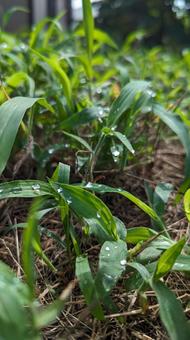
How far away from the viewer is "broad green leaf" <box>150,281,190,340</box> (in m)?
0.58

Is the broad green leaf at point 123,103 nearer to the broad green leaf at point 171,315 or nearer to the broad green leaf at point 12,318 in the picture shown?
the broad green leaf at point 171,315

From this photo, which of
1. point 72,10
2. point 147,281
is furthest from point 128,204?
point 72,10

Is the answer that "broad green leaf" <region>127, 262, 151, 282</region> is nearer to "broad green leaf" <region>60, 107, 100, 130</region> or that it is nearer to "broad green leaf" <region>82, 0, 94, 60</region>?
"broad green leaf" <region>60, 107, 100, 130</region>

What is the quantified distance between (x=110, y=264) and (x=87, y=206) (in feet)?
0.35

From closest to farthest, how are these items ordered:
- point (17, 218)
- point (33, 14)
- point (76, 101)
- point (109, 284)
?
point (109, 284)
point (17, 218)
point (76, 101)
point (33, 14)

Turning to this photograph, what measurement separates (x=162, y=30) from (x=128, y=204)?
9005 millimetres

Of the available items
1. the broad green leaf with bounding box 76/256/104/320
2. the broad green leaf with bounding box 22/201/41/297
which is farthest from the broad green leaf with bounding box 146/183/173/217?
the broad green leaf with bounding box 22/201/41/297

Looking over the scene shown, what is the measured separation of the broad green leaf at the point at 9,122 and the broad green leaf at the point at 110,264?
218 mm

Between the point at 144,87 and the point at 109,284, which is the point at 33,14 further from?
the point at 109,284

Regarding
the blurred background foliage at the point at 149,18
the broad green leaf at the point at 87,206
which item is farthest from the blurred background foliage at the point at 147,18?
the broad green leaf at the point at 87,206

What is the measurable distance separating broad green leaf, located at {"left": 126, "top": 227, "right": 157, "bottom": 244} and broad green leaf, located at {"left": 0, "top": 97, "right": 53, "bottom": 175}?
0.25 metres

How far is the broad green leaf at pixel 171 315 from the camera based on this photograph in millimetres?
585

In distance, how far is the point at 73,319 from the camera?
2.31ft

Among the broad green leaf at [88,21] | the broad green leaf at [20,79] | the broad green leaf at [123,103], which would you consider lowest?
the broad green leaf at [123,103]
